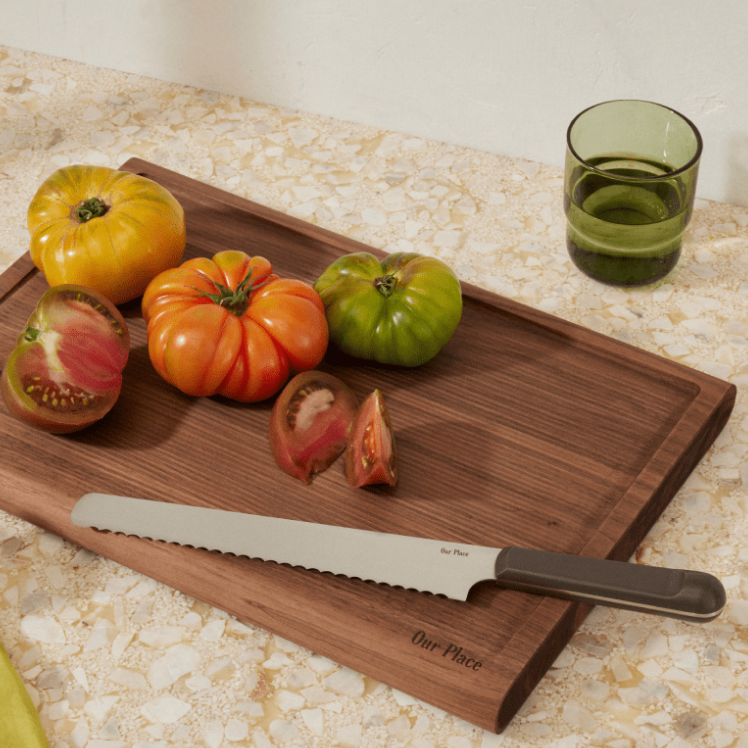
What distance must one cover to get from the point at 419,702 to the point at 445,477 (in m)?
0.24

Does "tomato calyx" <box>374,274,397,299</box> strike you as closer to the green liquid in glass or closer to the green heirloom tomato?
the green heirloom tomato

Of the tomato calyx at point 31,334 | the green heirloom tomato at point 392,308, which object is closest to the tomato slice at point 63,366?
the tomato calyx at point 31,334

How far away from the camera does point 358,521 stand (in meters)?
0.94

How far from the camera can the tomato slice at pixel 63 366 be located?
3.20 ft

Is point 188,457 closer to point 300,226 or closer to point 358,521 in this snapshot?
point 358,521

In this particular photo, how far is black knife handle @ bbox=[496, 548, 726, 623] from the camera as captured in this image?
2.60 feet

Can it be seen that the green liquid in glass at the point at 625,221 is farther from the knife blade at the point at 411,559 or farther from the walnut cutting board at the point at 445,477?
the knife blade at the point at 411,559

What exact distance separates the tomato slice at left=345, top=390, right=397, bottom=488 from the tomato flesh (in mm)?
23

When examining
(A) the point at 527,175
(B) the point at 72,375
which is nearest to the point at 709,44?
(A) the point at 527,175

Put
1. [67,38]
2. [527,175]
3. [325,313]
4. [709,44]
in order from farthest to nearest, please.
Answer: [67,38]
[527,175]
[709,44]
[325,313]

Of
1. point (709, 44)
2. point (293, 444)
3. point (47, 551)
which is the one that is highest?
point (709, 44)

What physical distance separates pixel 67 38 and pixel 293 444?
1.04 metres

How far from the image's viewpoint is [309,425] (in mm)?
989

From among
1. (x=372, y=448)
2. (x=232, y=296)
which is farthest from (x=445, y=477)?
(x=232, y=296)
